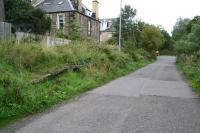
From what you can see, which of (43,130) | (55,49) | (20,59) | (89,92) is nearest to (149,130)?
(43,130)

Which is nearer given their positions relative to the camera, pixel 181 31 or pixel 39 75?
pixel 39 75

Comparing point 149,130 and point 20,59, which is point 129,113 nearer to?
point 149,130

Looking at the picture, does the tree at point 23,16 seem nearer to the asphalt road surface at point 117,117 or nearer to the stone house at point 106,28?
the asphalt road surface at point 117,117

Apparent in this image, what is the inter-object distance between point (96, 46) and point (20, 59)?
11.9 meters

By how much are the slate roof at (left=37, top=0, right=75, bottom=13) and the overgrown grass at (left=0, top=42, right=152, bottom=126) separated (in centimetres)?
2534

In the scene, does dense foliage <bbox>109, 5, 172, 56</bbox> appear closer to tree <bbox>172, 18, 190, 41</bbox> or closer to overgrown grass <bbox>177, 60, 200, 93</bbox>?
tree <bbox>172, 18, 190, 41</bbox>

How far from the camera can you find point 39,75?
1302 cm

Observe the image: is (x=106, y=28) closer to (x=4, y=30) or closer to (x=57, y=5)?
(x=57, y=5)

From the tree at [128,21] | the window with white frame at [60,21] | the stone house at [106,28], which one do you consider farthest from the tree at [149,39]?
the stone house at [106,28]

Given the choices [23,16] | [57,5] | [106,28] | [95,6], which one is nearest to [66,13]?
[57,5]

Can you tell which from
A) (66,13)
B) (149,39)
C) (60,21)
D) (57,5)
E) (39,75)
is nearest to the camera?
(39,75)

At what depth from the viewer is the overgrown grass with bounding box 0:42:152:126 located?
8.85 m

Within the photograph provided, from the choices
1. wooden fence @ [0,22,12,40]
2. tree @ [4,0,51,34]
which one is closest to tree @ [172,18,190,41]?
tree @ [4,0,51,34]

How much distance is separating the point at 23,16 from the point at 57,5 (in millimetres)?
19313
